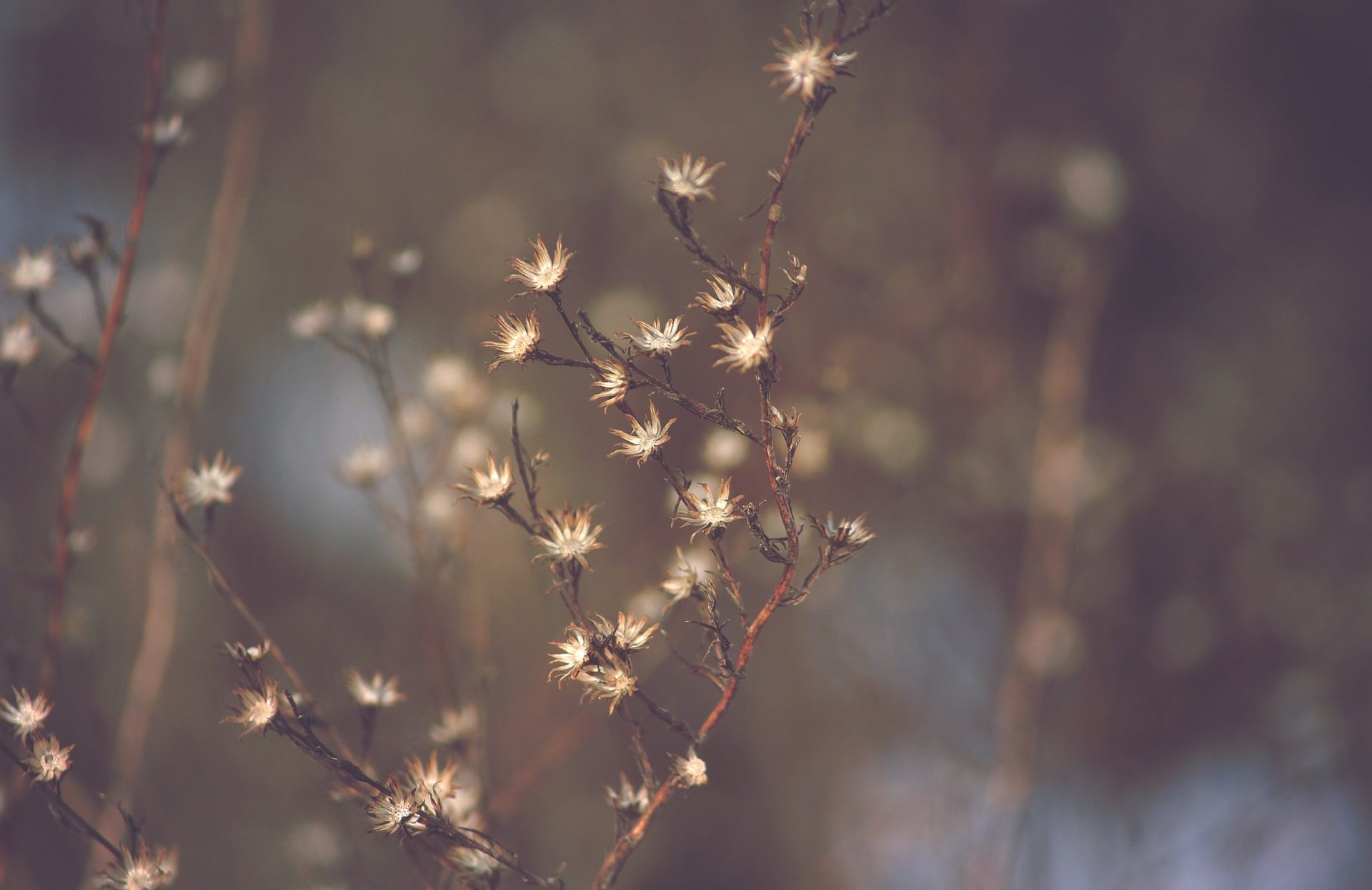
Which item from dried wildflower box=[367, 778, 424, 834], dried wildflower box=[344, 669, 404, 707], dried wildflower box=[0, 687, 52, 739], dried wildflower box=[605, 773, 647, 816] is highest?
dried wildflower box=[605, 773, 647, 816]

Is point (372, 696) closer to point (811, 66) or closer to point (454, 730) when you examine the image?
point (454, 730)

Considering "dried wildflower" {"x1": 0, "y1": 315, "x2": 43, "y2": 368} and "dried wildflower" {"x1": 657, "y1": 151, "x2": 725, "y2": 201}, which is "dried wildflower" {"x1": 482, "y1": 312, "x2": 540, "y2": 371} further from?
"dried wildflower" {"x1": 0, "y1": 315, "x2": 43, "y2": 368}

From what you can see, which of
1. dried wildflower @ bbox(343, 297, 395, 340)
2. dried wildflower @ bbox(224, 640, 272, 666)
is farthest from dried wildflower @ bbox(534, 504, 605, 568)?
dried wildflower @ bbox(343, 297, 395, 340)

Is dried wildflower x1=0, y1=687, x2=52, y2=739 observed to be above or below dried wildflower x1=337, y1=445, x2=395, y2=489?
below

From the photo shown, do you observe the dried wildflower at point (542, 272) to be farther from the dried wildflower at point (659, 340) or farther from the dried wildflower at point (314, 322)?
the dried wildflower at point (314, 322)

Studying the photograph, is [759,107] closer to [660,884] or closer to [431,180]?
[431,180]

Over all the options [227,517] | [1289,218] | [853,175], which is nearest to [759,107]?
[853,175]

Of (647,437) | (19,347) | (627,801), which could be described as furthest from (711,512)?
(19,347)

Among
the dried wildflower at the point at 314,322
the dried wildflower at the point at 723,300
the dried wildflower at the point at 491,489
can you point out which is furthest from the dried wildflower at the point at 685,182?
the dried wildflower at the point at 314,322
